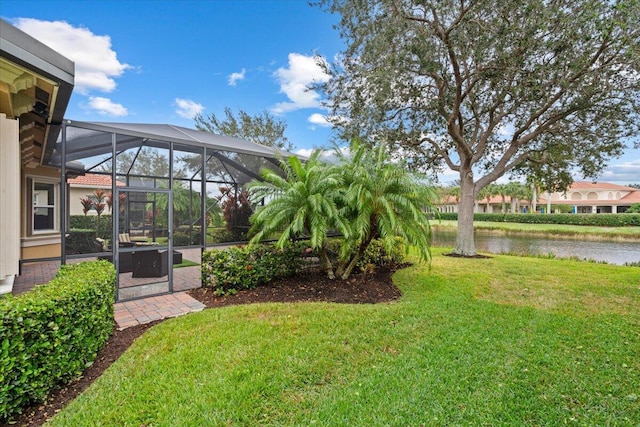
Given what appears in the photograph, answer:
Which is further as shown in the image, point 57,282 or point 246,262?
point 246,262

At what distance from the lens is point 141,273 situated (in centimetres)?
592

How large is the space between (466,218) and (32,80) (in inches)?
460

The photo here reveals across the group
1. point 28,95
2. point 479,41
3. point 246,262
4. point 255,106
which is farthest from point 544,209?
point 28,95

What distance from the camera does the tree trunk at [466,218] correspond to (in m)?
11.1

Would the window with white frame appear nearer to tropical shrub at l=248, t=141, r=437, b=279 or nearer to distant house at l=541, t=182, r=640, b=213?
tropical shrub at l=248, t=141, r=437, b=279

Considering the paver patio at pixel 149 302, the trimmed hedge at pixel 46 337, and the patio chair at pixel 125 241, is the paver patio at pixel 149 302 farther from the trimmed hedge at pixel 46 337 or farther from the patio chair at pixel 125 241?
the trimmed hedge at pixel 46 337

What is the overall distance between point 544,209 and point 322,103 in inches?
2032

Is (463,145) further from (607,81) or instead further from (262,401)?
(262,401)

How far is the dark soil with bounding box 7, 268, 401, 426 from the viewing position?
10.1 ft

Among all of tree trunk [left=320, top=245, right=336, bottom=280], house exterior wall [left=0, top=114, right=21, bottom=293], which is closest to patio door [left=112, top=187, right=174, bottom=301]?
house exterior wall [left=0, top=114, right=21, bottom=293]

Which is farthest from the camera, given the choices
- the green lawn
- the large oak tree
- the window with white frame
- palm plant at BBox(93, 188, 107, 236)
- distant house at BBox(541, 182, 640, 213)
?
distant house at BBox(541, 182, 640, 213)

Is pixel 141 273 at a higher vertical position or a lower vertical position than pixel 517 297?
higher

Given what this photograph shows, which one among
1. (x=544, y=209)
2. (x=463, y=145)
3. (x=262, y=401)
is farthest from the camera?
(x=544, y=209)

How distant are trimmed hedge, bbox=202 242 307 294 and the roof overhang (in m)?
3.11
